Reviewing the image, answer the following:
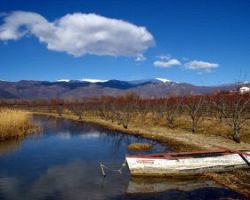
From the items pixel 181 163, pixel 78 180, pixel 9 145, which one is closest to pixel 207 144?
pixel 181 163

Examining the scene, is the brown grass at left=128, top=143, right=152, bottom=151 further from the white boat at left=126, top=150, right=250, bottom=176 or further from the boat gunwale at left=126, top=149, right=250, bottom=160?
the white boat at left=126, top=150, right=250, bottom=176

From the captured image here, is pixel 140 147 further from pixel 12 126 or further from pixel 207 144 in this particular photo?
pixel 12 126

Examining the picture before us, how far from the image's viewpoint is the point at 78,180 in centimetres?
1938

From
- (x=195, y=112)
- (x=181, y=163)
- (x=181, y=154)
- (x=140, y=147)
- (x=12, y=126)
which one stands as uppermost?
(x=195, y=112)

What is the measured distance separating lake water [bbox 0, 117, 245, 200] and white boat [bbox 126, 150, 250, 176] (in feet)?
1.77

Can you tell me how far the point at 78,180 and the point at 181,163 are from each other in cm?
543

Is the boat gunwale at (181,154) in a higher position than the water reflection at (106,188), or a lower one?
higher

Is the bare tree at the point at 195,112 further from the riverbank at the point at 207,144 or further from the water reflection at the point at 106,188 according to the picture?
the water reflection at the point at 106,188

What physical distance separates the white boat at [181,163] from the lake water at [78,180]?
21.2 inches

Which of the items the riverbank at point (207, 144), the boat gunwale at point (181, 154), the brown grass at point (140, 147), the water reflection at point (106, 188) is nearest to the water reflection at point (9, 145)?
the water reflection at point (106, 188)

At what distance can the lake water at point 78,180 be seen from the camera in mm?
16891

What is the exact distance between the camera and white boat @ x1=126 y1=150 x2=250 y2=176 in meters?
19.5

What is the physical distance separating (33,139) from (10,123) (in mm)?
2759

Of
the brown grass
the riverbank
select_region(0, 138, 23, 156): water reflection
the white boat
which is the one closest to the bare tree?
the riverbank
